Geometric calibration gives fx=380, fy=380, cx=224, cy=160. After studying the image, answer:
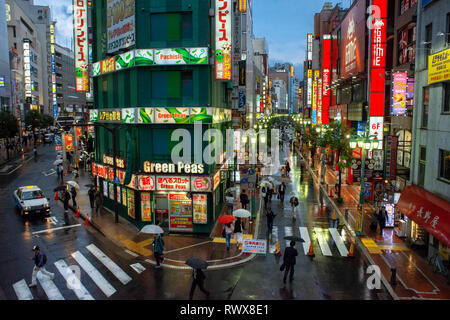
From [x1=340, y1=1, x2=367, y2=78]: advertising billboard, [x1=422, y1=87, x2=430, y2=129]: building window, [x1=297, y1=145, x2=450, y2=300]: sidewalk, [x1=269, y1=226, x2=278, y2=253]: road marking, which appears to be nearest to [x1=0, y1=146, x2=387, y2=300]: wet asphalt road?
[x1=269, y1=226, x2=278, y2=253]: road marking

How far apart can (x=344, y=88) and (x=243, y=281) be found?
39143mm

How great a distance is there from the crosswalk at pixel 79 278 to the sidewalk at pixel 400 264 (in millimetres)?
11302

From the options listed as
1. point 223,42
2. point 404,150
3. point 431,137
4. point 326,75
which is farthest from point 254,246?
point 326,75

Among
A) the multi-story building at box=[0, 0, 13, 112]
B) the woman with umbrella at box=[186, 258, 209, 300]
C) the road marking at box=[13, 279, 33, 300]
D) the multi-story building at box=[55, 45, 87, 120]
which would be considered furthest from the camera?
the multi-story building at box=[55, 45, 87, 120]

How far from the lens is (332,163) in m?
55.2

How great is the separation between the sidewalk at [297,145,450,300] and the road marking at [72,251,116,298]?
11343 mm

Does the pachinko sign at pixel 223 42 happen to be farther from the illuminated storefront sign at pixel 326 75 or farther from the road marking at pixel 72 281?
the illuminated storefront sign at pixel 326 75

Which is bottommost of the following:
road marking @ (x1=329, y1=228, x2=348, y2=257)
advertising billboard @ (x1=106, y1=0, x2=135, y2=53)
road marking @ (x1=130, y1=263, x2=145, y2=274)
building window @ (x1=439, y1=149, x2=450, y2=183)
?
road marking @ (x1=130, y1=263, x2=145, y2=274)

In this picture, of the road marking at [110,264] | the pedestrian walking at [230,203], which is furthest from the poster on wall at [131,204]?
the pedestrian walking at [230,203]

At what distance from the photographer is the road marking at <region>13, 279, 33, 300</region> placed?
14.7 m

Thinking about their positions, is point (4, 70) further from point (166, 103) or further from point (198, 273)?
point (198, 273)

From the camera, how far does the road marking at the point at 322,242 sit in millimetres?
20172

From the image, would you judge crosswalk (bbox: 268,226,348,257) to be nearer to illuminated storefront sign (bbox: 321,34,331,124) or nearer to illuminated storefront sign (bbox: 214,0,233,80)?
illuminated storefront sign (bbox: 214,0,233,80)
